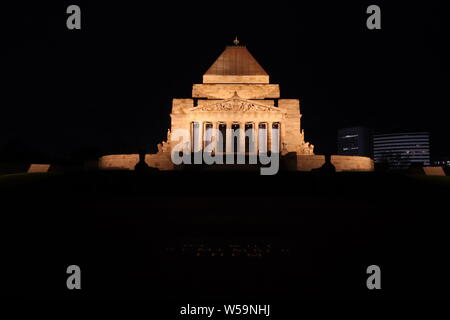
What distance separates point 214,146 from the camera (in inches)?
1575

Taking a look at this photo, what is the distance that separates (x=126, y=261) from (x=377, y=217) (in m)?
8.55

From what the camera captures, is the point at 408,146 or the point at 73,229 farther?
the point at 408,146

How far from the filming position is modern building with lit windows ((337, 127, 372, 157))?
145625 millimetres

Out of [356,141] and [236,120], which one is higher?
[356,141]

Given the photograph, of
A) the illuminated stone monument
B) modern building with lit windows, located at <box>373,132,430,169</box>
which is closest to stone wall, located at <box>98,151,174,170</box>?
the illuminated stone monument

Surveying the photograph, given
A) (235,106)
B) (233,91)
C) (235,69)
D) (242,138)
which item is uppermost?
(235,69)

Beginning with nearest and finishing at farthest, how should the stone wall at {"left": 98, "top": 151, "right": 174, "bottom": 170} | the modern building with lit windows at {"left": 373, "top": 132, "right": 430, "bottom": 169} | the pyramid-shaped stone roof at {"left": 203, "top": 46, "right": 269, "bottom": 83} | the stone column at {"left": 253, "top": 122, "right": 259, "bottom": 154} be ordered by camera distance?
the stone wall at {"left": 98, "top": 151, "right": 174, "bottom": 170}, the stone column at {"left": 253, "top": 122, "right": 259, "bottom": 154}, the pyramid-shaped stone roof at {"left": 203, "top": 46, "right": 269, "bottom": 83}, the modern building with lit windows at {"left": 373, "top": 132, "right": 430, "bottom": 169}

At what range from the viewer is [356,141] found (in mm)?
148000

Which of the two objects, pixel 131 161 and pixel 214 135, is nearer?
pixel 131 161

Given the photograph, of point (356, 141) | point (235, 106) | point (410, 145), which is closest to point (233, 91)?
point (235, 106)

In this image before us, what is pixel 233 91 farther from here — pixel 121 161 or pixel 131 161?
pixel 121 161

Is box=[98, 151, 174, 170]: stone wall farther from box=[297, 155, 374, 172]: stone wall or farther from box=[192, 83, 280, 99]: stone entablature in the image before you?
box=[192, 83, 280, 99]: stone entablature
